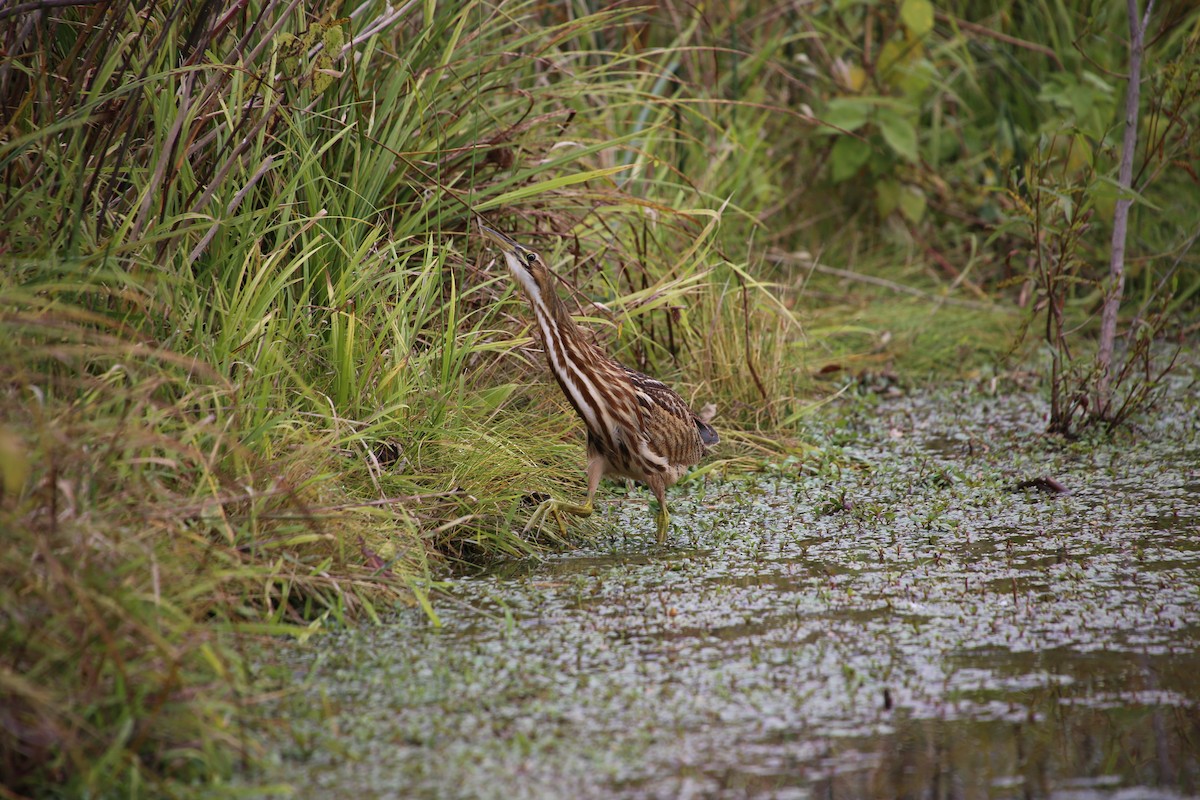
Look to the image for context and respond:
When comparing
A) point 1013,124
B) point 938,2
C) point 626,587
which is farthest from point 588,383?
point 938,2

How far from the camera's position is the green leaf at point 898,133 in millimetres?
7148

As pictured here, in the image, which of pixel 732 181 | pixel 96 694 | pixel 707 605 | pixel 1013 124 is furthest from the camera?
pixel 1013 124

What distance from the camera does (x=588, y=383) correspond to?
13.8 ft

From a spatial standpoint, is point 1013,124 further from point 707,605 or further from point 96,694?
point 96,694

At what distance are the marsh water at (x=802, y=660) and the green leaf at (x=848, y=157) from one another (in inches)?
120

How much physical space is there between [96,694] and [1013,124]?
637 cm

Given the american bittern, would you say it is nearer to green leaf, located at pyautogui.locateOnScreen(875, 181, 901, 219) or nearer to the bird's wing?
the bird's wing

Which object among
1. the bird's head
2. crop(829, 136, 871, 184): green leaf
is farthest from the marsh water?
crop(829, 136, 871, 184): green leaf

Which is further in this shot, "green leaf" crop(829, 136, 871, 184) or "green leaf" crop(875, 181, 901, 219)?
"green leaf" crop(875, 181, 901, 219)

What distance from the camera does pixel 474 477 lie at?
4.10m

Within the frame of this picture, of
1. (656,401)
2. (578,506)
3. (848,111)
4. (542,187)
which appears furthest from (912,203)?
(578,506)

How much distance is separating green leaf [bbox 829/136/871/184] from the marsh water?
304cm

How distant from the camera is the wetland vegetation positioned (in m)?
2.61

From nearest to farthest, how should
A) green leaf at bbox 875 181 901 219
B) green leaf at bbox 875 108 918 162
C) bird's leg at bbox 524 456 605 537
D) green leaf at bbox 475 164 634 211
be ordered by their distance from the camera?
bird's leg at bbox 524 456 605 537 < green leaf at bbox 475 164 634 211 < green leaf at bbox 875 108 918 162 < green leaf at bbox 875 181 901 219
